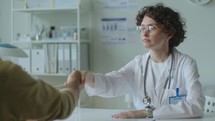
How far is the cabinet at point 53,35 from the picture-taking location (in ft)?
11.3

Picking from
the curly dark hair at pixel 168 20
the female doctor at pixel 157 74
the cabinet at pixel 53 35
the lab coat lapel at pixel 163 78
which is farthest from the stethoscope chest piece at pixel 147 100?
the cabinet at pixel 53 35

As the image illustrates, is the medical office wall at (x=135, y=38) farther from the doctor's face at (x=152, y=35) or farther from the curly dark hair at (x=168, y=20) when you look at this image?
the doctor's face at (x=152, y=35)

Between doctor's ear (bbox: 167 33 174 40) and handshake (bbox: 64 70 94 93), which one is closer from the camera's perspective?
handshake (bbox: 64 70 94 93)

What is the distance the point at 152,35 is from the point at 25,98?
1.37 meters

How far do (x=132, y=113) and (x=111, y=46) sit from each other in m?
1.83

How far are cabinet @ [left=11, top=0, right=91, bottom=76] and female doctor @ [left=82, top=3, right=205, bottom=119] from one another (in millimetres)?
1224

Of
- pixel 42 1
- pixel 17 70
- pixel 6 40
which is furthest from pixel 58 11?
pixel 17 70

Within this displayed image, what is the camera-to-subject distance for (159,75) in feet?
7.18

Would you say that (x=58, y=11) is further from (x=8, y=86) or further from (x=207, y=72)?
(x=8, y=86)

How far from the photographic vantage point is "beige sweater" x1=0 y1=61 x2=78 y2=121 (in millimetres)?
933

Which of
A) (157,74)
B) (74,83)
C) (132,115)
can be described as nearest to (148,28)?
(157,74)

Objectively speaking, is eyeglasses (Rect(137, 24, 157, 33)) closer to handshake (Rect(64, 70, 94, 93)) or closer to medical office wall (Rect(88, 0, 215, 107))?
handshake (Rect(64, 70, 94, 93))

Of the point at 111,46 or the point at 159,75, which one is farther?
the point at 111,46

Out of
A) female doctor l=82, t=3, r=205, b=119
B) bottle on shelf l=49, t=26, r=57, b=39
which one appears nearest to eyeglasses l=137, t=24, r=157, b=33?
female doctor l=82, t=3, r=205, b=119
